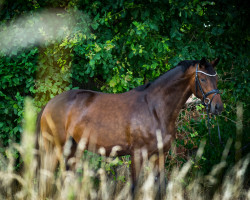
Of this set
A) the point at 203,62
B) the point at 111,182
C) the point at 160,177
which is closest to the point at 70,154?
the point at 111,182

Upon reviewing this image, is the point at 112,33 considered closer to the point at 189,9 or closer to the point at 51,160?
the point at 189,9

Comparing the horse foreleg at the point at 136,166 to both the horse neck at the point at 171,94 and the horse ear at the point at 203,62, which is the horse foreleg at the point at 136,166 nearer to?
the horse neck at the point at 171,94

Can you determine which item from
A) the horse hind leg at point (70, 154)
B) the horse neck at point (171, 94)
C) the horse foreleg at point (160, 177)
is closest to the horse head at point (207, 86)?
the horse neck at point (171, 94)

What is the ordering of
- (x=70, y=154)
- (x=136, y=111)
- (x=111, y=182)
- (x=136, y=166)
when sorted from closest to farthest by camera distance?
(x=136, y=166), (x=136, y=111), (x=70, y=154), (x=111, y=182)

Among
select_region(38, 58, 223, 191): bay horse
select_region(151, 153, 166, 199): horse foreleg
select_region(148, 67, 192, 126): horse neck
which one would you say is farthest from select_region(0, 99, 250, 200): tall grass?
select_region(148, 67, 192, 126): horse neck

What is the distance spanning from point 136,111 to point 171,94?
52 cm

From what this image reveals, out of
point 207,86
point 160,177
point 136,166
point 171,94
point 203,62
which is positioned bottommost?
point 160,177

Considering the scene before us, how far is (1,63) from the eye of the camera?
494 cm

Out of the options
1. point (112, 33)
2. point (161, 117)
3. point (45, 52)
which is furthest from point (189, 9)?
point (45, 52)

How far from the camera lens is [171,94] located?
3809mm

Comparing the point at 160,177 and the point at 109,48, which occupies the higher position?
the point at 109,48

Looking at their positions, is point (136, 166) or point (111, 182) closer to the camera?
point (136, 166)

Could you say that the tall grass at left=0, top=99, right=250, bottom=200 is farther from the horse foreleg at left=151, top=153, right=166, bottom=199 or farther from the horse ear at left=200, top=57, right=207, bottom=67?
the horse ear at left=200, top=57, right=207, bottom=67

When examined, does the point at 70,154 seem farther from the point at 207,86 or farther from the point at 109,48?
the point at 207,86
